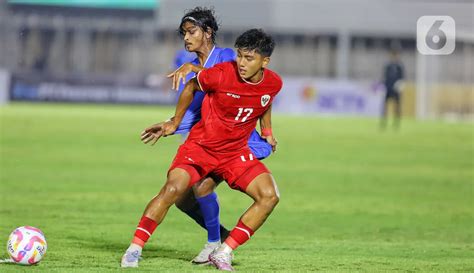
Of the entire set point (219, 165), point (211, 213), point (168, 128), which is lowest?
point (211, 213)

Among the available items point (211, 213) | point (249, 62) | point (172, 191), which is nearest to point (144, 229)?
point (172, 191)

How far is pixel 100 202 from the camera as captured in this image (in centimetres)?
1550

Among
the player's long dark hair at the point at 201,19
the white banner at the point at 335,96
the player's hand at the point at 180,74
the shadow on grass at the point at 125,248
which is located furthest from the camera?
the white banner at the point at 335,96

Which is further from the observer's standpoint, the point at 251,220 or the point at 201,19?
the point at 201,19

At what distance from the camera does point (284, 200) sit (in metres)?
16.7

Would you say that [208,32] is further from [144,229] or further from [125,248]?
[125,248]

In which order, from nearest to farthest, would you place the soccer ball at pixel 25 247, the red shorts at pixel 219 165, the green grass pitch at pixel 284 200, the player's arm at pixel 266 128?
the soccer ball at pixel 25 247, the red shorts at pixel 219 165, the player's arm at pixel 266 128, the green grass pitch at pixel 284 200

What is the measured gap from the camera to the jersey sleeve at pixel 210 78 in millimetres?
8961

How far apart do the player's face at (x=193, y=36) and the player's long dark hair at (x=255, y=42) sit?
792mm

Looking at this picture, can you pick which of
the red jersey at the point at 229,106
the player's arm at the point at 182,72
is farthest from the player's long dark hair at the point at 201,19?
the red jersey at the point at 229,106

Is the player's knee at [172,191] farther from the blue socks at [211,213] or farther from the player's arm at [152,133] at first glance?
the blue socks at [211,213]

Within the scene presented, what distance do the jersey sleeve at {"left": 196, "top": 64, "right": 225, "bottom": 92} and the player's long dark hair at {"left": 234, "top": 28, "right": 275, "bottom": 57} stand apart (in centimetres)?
28

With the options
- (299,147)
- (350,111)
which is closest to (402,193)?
(299,147)

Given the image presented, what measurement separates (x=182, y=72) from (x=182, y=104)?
34cm
